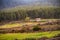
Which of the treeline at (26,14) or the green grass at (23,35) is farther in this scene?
the treeline at (26,14)

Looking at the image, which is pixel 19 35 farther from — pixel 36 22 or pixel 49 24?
pixel 49 24

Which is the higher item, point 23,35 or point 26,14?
point 26,14

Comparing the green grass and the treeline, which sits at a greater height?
the treeline

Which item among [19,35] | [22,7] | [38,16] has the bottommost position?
[19,35]

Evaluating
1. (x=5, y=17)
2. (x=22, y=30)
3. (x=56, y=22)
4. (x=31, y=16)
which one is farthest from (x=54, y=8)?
(x=5, y=17)

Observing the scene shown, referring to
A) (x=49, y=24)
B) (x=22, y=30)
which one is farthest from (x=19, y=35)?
(x=49, y=24)

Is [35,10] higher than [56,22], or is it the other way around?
[35,10]

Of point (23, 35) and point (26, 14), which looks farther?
point (26, 14)

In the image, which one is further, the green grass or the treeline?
the treeline

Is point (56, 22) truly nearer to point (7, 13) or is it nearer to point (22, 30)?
point (22, 30)

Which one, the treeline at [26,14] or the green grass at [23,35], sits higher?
the treeline at [26,14]
